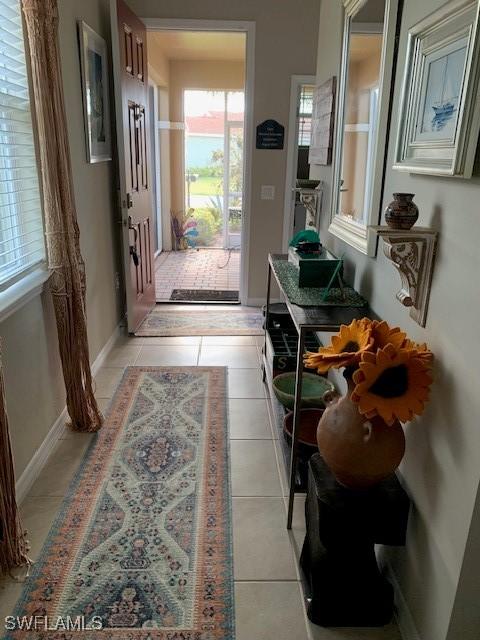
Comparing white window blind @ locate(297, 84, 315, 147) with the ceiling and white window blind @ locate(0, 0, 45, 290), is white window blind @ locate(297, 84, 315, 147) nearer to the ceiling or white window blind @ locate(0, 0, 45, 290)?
the ceiling

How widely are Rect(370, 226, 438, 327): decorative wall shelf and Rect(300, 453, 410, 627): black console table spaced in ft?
1.76

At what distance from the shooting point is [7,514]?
1.61 meters

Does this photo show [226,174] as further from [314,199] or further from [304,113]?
[314,199]

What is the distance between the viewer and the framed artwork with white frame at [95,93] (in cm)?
272

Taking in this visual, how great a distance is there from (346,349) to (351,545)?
58cm

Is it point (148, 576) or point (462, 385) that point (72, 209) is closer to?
point (148, 576)

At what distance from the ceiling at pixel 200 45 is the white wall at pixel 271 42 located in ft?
3.61

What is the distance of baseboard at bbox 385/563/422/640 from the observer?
54.2 inches

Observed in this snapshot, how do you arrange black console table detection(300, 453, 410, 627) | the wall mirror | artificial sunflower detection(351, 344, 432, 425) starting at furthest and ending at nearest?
the wall mirror
black console table detection(300, 453, 410, 627)
artificial sunflower detection(351, 344, 432, 425)

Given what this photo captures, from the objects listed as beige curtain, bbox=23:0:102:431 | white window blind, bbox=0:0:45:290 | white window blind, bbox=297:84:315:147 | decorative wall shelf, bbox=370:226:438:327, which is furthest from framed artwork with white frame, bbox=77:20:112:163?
decorative wall shelf, bbox=370:226:438:327

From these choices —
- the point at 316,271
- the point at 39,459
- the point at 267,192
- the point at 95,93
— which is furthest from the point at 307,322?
the point at 267,192

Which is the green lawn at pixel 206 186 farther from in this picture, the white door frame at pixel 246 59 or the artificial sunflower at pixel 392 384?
the artificial sunflower at pixel 392 384

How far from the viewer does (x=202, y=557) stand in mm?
1709

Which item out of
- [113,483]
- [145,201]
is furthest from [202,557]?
[145,201]
